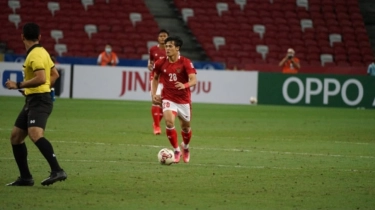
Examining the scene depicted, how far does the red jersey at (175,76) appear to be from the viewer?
49.7ft

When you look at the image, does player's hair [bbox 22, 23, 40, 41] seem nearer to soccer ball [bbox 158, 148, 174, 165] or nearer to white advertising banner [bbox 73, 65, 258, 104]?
soccer ball [bbox 158, 148, 174, 165]

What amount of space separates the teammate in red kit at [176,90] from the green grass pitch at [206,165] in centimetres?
46

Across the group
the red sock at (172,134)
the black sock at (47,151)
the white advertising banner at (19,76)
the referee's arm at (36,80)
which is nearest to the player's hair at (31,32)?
the referee's arm at (36,80)

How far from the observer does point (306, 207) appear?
394 inches

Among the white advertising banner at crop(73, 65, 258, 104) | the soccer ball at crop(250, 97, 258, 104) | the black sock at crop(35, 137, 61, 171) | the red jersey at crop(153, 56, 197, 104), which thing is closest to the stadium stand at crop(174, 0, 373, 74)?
the soccer ball at crop(250, 97, 258, 104)

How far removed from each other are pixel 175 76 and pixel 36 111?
460 centimetres

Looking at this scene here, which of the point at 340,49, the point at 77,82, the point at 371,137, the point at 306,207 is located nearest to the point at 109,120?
the point at 371,137

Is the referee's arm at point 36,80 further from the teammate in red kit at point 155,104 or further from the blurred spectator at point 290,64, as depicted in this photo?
the blurred spectator at point 290,64

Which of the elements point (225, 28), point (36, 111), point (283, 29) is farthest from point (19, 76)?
point (36, 111)

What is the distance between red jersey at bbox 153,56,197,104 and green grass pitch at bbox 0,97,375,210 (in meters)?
1.08

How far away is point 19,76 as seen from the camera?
31.8 m

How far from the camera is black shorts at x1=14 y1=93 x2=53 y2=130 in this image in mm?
11016

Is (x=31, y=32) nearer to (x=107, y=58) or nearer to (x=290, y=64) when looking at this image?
(x=107, y=58)

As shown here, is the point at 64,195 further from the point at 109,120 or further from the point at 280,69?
the point at 280,69
